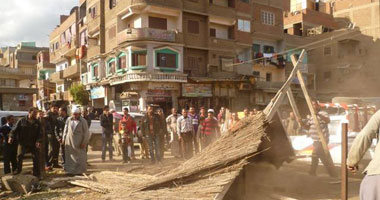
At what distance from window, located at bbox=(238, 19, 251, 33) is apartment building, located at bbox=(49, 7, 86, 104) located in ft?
53.5

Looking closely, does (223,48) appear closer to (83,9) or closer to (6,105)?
(83,9)

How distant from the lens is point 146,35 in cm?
2780

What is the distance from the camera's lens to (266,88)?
35.2 metres

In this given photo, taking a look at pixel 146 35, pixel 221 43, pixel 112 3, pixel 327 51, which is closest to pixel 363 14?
pixel 327 51

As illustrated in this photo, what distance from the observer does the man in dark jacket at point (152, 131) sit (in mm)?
11148

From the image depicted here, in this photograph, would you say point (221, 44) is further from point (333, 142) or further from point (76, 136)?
point (76, 136)

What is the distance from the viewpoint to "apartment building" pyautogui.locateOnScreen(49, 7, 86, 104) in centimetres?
4112

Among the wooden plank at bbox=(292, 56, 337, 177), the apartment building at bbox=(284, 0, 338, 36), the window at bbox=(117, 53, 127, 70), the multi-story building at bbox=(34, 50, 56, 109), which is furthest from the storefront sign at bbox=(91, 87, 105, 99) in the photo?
the wooden plank at bbox=(292, 56, 337, 177)

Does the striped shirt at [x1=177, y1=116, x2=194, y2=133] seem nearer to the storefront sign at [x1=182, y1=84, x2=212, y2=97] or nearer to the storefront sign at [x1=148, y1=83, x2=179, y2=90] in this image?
the storefront sign at [x1=148, y1=83, x2=179, y2=90]

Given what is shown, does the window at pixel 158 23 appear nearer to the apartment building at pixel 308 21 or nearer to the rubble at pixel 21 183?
the apartment building at pixel 308 21

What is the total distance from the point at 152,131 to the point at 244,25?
85.6ft

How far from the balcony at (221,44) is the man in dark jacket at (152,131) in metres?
21.1

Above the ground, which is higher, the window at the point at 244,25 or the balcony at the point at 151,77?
the window at the point at 244,25

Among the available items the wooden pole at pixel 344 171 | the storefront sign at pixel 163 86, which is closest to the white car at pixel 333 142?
the wooden pole at pixel 344 171
